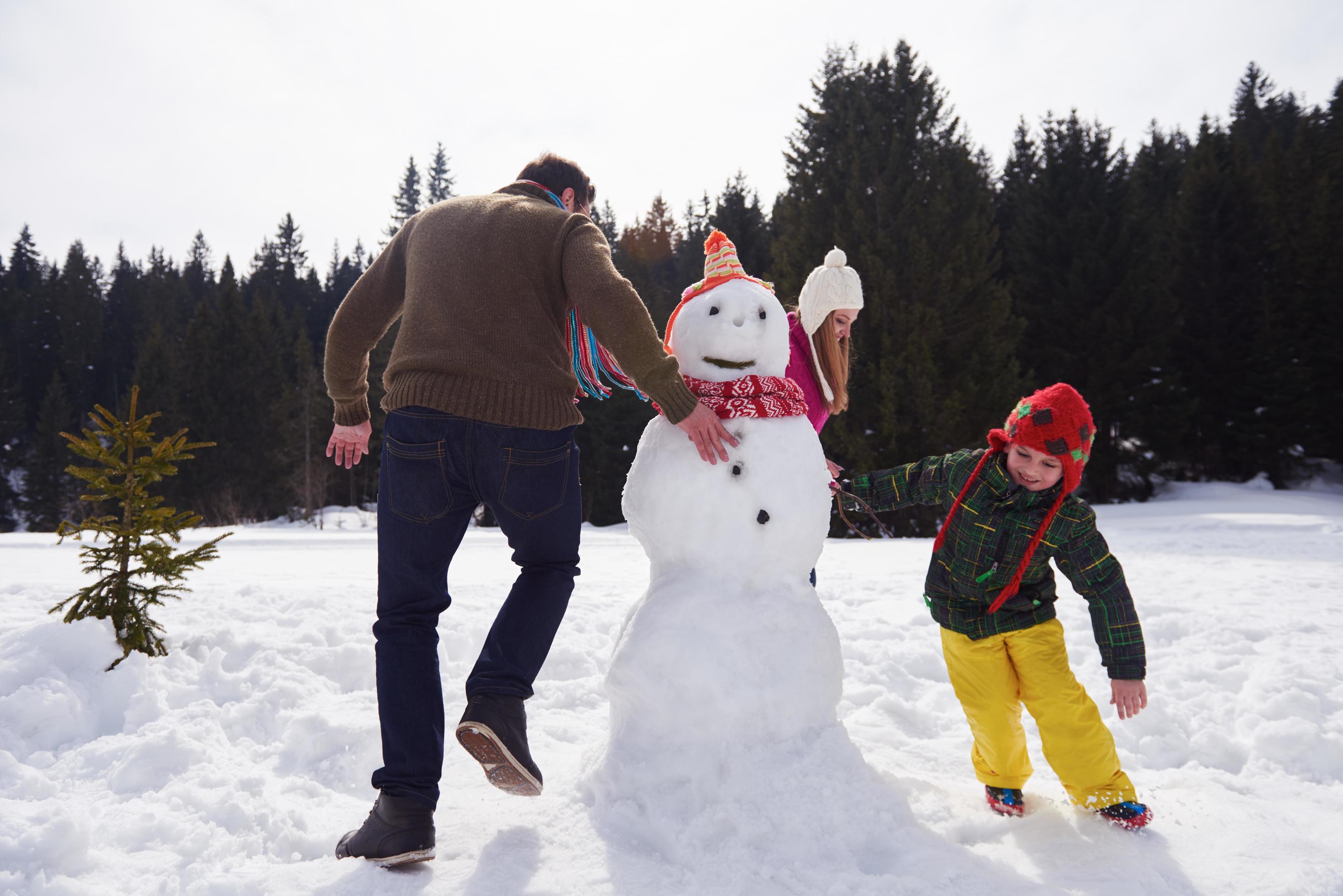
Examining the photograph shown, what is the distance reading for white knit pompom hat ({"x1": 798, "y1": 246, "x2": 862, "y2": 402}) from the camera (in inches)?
144

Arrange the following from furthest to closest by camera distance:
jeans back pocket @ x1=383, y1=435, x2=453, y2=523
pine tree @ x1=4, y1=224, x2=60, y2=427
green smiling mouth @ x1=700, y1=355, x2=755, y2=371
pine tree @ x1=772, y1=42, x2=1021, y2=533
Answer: pine tree @ x1=4, y1=224, x2=60, y2=427
pine tree @ x1=772, y1=42, x2=1021, y2=533
green smiling mouth @ x1=700, y1=355, x2=755, y2=371
jeans back pocket @ x1=383, y1=435, x2=453, y2=523

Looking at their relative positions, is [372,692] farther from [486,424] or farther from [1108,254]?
[1108,254]

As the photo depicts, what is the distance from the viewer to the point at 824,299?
3674 millimetres

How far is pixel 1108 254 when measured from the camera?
18.0 meters

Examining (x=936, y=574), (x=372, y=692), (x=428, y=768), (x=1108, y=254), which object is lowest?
(x=372, y=692)

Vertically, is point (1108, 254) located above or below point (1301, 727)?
above

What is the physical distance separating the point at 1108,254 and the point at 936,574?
18.4 metres

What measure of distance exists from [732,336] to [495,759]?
1487mm

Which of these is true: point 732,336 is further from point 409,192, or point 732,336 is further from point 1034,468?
point 409,192

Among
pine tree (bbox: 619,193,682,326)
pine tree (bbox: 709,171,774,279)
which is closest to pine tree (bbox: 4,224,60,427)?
pine tree (bbox: 619,193,682,326)

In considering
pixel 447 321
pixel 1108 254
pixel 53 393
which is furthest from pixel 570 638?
pixel 53 393

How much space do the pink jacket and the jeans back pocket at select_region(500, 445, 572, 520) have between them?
65.5 inches

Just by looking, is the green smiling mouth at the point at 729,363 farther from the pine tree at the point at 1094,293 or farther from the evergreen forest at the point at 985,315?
the pine tree at the point at 1094,293

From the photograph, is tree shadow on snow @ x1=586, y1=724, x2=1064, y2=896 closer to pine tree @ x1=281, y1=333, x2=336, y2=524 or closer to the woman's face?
the woman's face
